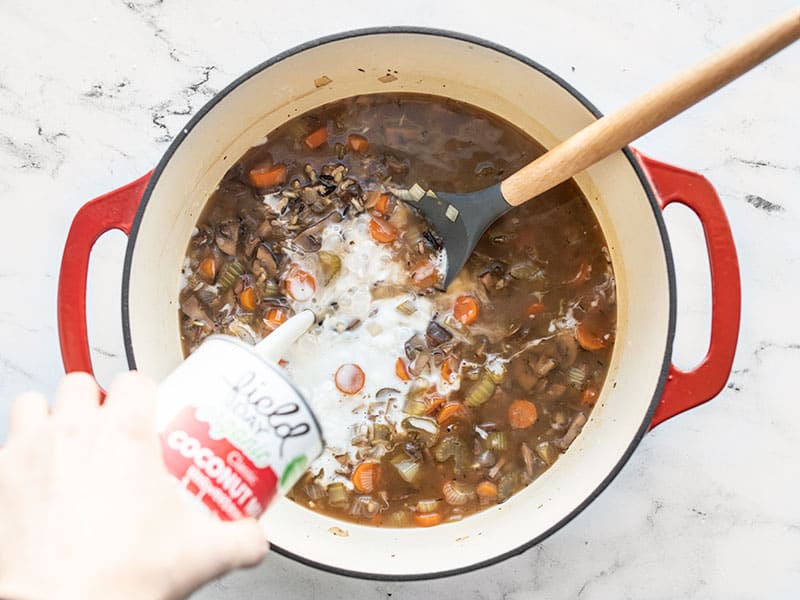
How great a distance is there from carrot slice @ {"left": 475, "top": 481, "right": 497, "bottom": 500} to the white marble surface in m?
0.19

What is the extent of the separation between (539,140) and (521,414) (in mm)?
661

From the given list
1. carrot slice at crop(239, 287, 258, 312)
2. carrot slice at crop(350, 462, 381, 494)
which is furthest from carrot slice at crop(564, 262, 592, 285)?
carrot slice at crop(239, 287, 258, 312)

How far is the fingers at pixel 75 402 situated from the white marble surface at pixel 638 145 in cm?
71

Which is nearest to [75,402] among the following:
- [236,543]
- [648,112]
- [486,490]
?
[236,543]

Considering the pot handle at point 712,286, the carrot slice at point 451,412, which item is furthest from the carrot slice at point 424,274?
the pot handle at point 712,286

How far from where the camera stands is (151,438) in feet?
4.17

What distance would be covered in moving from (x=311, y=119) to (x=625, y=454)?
106cm

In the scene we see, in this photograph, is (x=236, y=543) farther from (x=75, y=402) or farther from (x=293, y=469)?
(x=75, y=402)

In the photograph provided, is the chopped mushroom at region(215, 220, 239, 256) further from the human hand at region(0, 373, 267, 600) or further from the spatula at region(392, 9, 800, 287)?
the human hand at region(0, 373, 267, 600)

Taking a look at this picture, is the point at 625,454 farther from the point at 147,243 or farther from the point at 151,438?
the point at 147,243

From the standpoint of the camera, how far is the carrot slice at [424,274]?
1.98 meters

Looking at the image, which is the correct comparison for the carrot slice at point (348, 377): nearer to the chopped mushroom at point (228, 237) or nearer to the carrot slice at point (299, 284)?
the carrot slice at point (299, 284)

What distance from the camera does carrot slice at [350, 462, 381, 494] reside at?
198 cm

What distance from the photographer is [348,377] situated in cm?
196
